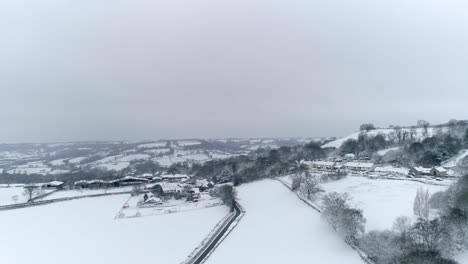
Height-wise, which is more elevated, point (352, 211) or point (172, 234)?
point (352, 211)

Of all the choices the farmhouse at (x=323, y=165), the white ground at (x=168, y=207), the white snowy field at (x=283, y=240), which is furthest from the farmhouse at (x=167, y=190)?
the farmhouse at (x=323, y=165)

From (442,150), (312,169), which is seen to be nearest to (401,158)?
(442,150)

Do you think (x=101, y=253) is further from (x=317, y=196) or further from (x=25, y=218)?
(x=317, y=196)

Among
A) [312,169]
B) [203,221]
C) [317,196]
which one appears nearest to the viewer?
[203,221]

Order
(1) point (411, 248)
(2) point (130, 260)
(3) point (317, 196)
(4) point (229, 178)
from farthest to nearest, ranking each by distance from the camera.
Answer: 1. (4) point (229, 178)
2. (3) point (317, 196)
3. (2) point (130, 260)
4. (1) point (411, 248)

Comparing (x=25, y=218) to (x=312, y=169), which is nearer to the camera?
(x=25, y=218)

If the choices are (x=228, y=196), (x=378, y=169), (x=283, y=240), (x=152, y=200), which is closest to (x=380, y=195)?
(x=283, y=240)
